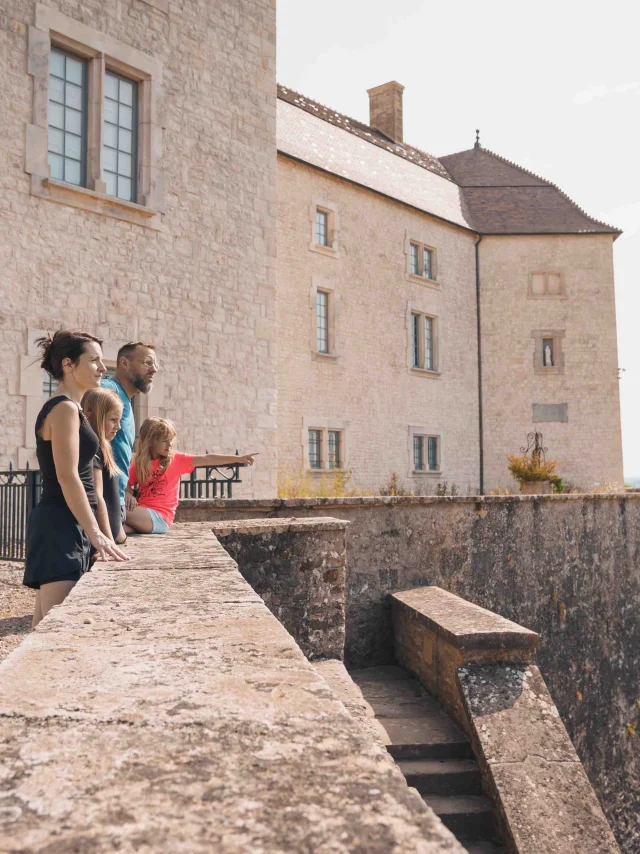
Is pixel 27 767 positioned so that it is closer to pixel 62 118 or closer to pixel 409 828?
pixel 409 828

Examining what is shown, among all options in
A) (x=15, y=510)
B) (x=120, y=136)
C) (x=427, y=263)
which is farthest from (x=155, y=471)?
(x=427, y=263)

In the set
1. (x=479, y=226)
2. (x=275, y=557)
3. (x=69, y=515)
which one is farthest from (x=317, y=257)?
(x=69, y=515)

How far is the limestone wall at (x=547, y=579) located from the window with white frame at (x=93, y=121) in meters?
5.79

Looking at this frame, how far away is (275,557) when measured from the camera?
17.3 ft

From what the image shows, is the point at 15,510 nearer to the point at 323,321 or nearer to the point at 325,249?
the point at 323,321

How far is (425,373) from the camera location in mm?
21641

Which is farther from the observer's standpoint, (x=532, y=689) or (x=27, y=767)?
(x=532, y=689)

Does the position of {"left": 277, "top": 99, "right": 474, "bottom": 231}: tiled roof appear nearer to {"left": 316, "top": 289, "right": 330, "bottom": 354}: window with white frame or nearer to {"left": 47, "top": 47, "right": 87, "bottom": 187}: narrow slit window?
{"left": 316, "top": 289, "right": 330, "bottom": 354}: window with white frame

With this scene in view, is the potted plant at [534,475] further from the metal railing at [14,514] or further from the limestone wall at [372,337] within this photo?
the metal railing at [14,514]

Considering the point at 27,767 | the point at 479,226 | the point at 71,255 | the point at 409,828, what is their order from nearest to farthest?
the point at 409,828
the point at 27,767
the point at 71,255
the point at 479,226

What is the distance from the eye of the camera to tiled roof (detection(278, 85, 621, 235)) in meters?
20.0

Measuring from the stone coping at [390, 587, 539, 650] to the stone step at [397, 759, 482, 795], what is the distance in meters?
0.82

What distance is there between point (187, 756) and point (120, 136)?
11.8 metres

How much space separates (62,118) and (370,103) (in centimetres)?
1653
